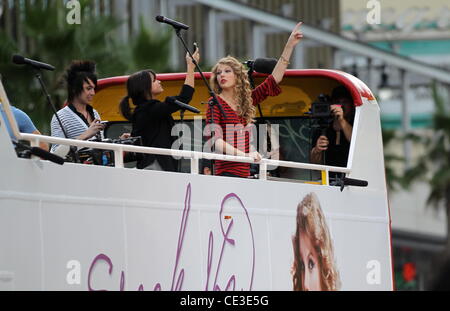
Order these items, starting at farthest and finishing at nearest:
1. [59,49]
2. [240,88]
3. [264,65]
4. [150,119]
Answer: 1. [59,49]
2. [264,65]
3. [240,88]
4. [150,119]

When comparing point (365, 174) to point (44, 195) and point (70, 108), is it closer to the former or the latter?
point (70, 108)

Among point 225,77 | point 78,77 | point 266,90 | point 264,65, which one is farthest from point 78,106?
point 264,65

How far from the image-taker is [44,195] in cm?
664

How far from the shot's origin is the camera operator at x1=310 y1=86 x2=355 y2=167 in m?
10.2

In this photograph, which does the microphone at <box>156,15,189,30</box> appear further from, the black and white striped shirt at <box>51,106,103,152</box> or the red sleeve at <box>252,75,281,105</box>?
the red sleeve at <box>252,75,281,105</box>

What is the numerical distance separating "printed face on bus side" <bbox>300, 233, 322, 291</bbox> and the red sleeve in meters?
1.17

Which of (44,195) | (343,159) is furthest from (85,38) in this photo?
(44,195)

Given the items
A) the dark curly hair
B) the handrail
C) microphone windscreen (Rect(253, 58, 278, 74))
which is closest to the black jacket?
the handrail

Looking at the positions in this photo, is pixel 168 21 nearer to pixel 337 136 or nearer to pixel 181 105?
pixel 181 105

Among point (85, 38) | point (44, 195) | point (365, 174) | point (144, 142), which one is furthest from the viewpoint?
point (85, 38)

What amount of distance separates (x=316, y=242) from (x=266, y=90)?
1.22 metres

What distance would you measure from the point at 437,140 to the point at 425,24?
839 inches

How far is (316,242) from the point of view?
888cm

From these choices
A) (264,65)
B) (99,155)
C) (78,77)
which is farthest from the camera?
(264,65)
